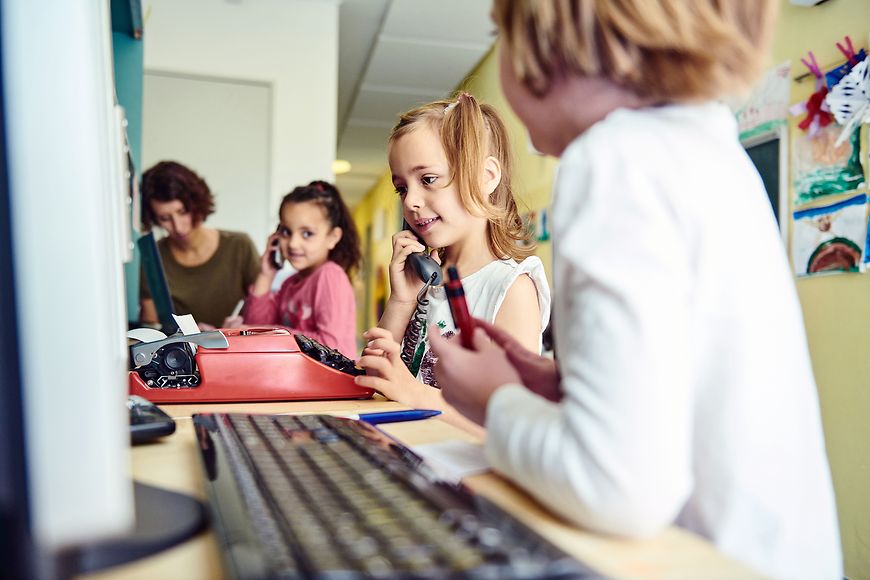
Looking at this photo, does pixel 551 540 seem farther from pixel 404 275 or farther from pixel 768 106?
pixel 768 106

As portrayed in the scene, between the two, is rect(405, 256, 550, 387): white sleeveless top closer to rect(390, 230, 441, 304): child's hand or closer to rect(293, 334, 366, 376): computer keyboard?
rect(390, 230, 441, 304): child's hand

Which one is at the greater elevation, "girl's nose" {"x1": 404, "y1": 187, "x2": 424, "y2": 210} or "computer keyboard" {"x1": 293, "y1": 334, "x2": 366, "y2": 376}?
"girl's nose" {"x1": 404, "y1": 187, "x2": 424, "y2": 210}

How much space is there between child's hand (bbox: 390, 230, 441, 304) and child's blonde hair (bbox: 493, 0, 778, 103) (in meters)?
0.79

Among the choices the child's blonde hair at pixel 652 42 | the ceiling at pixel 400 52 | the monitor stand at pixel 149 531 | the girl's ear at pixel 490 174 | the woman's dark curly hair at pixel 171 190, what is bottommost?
the monitor stand at pixel 149 531

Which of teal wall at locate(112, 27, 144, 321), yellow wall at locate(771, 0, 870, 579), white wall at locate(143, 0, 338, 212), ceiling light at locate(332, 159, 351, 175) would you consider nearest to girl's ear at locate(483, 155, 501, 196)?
yellow wall at locate(771, 0, 870, 579)

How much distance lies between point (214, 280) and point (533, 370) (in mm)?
2124

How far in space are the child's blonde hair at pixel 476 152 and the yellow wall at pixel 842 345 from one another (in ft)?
2.58

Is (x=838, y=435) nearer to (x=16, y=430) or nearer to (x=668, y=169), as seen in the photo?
(x=668, y=169)

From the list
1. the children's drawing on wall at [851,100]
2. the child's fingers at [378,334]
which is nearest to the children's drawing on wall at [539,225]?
the children's drawing on wall at [851,100]

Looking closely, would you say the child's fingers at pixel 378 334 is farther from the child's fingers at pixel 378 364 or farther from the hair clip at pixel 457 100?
the hair clip at pixel 457 100

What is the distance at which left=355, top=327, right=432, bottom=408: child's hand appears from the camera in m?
0.89

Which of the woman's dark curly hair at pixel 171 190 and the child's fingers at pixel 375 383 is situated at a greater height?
the woman's dark curly hair at pixel 171 190

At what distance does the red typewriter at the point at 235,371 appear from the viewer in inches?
34.3

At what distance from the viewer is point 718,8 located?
429 millimetres
